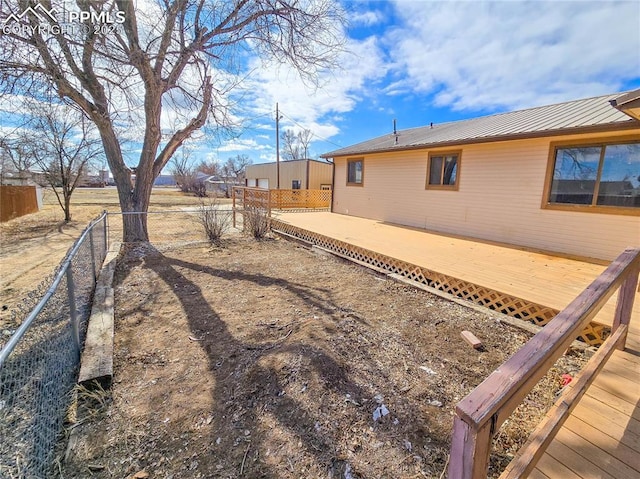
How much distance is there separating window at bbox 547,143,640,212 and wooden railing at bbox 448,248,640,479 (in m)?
4.26

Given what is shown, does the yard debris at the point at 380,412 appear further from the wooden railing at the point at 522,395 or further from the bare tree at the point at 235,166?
the bare tree at the point at 235,166

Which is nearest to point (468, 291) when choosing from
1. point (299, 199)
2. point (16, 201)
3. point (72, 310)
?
point (72, 310)

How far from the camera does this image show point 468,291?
3.97 metres

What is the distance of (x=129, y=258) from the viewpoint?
6250mm

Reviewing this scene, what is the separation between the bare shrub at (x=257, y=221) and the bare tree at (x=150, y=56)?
2.47m

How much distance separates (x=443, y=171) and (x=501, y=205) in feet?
5.72

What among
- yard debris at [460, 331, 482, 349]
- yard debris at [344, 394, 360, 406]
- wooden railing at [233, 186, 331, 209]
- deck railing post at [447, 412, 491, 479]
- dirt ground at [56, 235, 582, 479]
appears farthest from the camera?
wooden railing at [233, 186, 331, 209]

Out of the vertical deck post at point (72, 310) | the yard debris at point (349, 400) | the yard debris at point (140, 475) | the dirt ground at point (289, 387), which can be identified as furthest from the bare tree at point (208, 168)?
the yard debris at point (140, 475)

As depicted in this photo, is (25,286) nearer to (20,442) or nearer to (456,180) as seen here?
(20,442)

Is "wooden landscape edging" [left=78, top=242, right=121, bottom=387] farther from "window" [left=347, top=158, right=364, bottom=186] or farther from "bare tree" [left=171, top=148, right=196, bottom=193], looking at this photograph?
"bare tree" [left=171, top=148, right=196, bottom=193]

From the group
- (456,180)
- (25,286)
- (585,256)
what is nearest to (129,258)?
(25,286)

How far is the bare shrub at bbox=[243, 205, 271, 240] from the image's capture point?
8648mm

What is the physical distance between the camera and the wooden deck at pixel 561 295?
1481 mm

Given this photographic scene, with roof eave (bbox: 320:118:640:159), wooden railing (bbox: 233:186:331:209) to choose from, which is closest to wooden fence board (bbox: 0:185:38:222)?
wooden railing (bbox: 233:186:331:209)
